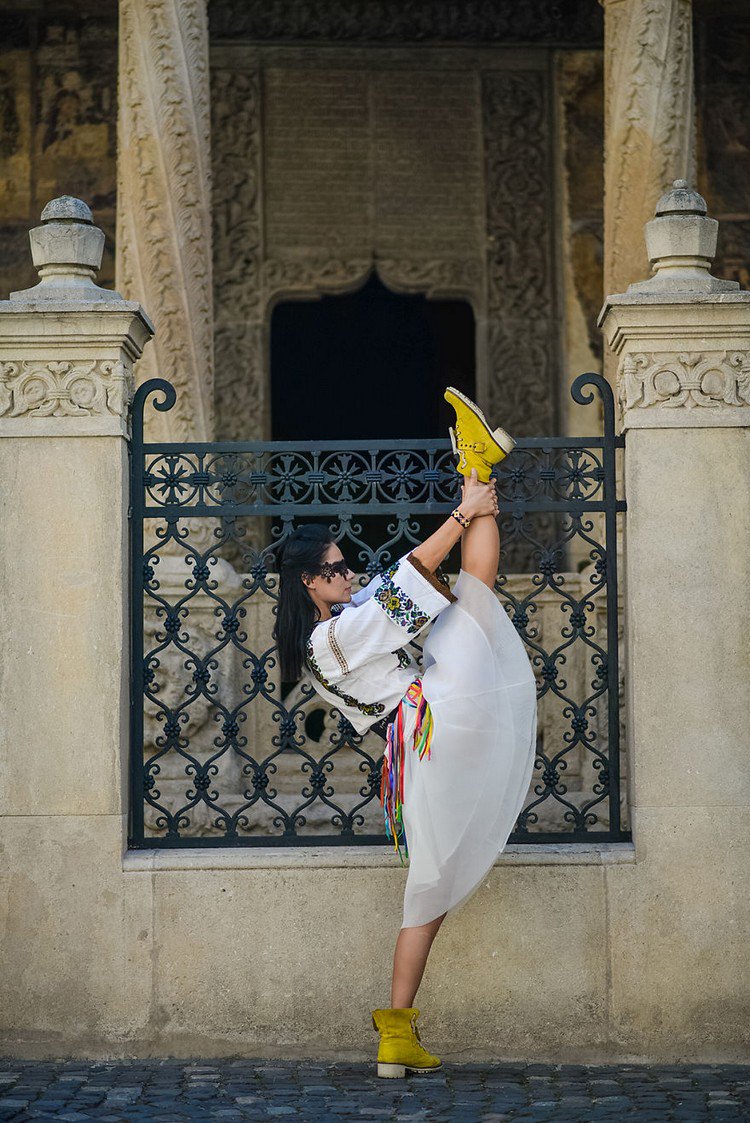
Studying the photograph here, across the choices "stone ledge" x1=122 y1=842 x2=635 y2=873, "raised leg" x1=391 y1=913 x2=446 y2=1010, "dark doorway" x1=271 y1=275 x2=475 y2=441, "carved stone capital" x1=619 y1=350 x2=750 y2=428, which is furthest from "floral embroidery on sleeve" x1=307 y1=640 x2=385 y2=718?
"dark doorway" x1=271 y1=275 x2=475 y2=441

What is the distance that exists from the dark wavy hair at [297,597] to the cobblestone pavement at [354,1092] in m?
1.21

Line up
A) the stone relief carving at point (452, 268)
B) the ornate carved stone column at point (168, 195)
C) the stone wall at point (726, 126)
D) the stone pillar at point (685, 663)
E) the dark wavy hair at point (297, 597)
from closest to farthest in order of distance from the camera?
the dark wavy hair at point (297, 597)
the stone pillar at point (685, 663)
the ornate carved stone column at point (168, 195)
the stone wall at point (726, 126)
the stone relief carving at point (452, 268)

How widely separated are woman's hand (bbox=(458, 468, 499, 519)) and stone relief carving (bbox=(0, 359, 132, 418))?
118 centimetres

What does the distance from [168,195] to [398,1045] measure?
16.2 feet

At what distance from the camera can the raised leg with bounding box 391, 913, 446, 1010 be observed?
187 inches

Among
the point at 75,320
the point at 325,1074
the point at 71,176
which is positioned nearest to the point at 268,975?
the point at 325,1074

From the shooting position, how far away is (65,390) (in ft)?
17.2

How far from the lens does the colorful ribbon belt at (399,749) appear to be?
479cm

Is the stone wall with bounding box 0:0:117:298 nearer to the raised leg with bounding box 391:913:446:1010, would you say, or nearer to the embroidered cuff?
the embroidered cuff

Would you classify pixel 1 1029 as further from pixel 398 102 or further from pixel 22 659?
pixel 398 102

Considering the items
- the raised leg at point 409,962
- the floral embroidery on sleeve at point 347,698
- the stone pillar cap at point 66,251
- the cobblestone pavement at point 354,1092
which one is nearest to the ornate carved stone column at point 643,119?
the stone pillar cap at point 66,251

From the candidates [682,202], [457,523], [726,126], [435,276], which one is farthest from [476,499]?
[726,126]

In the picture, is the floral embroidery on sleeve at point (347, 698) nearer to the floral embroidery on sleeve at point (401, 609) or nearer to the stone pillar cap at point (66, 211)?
the floral embroidery on sleeve at point (401, 609)

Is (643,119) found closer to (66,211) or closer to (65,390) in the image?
(66,211)
